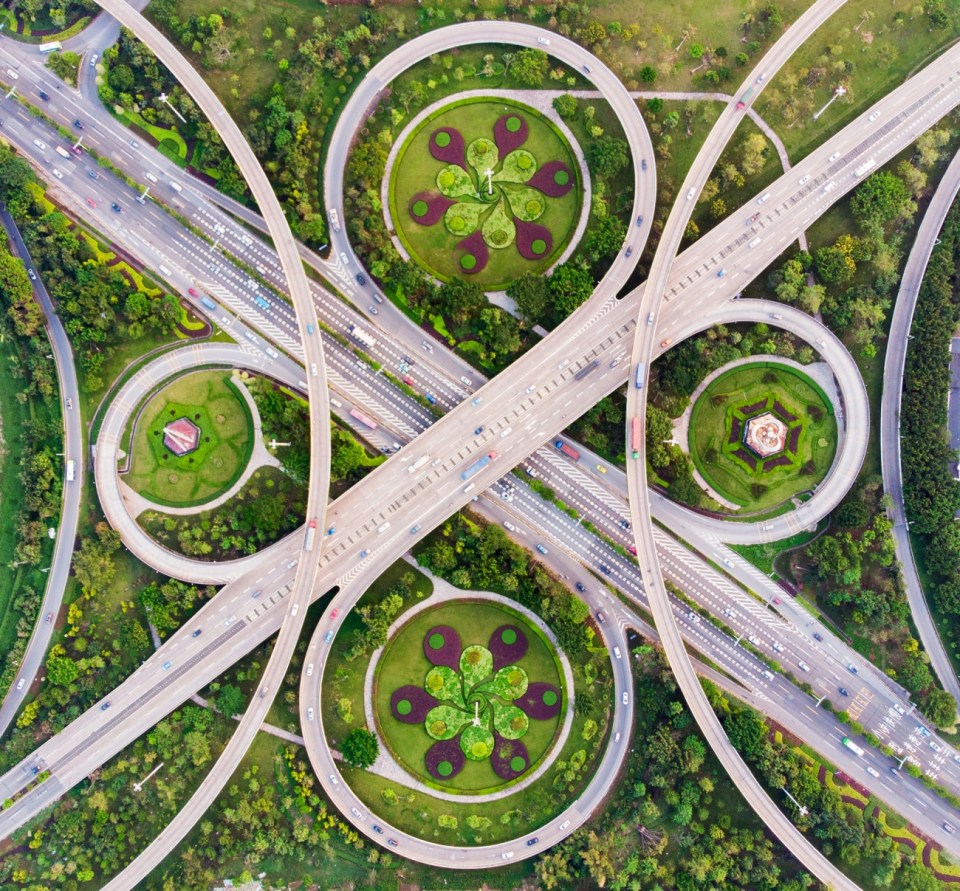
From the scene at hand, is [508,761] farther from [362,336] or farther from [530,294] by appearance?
[530,294]

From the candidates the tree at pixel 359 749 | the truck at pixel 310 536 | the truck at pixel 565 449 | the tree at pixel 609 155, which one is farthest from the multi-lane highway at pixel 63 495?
the tree at pixel 609 155

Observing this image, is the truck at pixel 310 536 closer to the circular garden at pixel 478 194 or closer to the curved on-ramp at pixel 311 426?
the curved on-ramp at pixel 311 426

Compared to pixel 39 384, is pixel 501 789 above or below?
below

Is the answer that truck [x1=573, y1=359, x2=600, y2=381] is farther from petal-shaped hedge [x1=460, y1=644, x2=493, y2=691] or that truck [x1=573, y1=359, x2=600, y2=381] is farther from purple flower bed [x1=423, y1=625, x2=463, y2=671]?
petal-shaped hedge [x1=460, y1=644, x2=493, y2=691]

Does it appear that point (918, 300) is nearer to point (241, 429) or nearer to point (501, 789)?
point (501, 789)

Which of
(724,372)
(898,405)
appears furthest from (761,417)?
(898,405)

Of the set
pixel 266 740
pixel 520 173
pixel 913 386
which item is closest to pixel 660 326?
pixel 520 173

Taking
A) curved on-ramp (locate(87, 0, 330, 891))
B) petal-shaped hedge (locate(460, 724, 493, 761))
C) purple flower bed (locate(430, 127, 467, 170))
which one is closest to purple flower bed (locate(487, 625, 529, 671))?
petal-shaped hedge (locate(460, 724, 493, 761))
